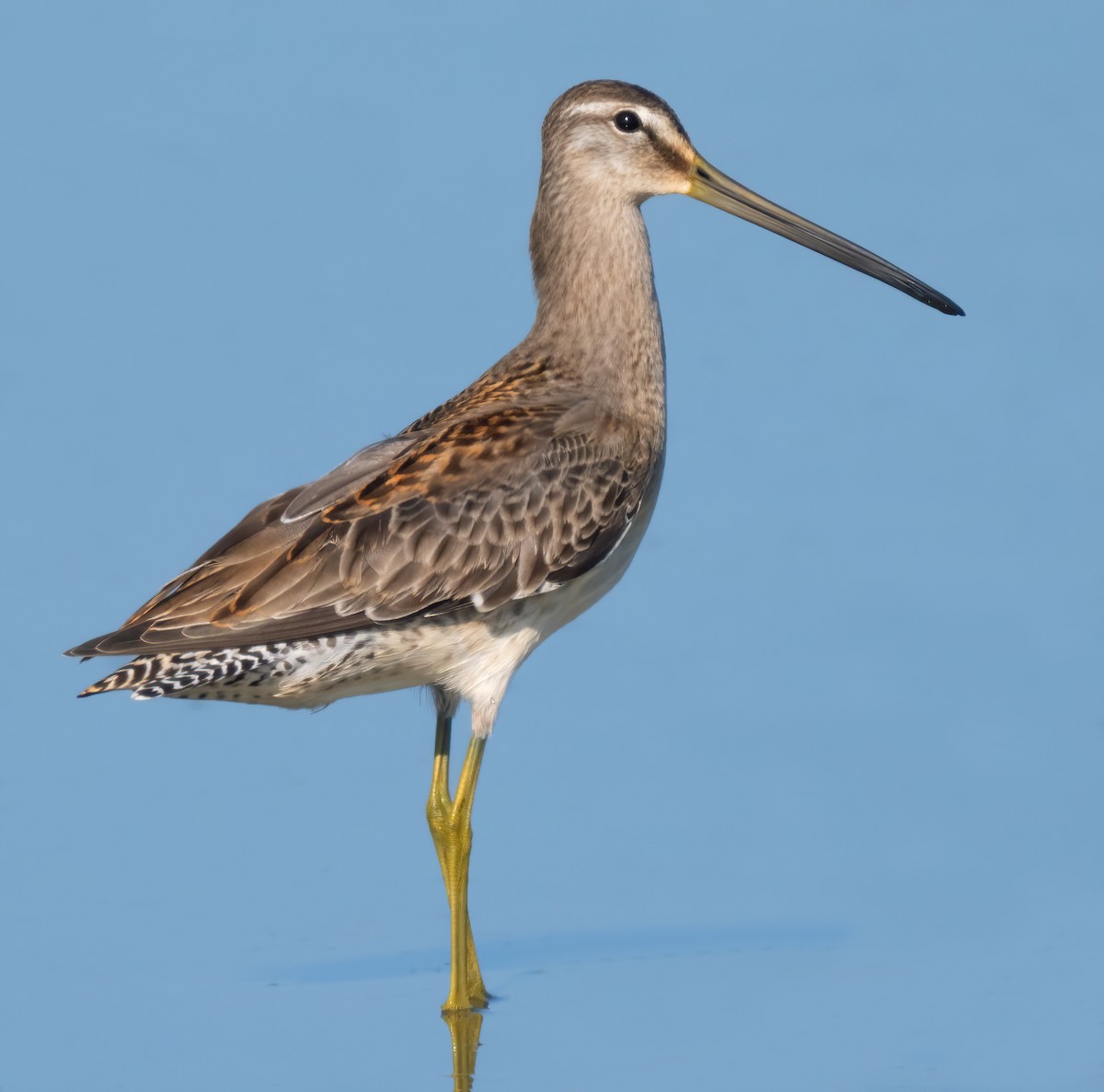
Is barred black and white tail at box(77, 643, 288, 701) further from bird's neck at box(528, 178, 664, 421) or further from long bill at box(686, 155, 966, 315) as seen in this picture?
long bill at box(686, 155, 966, 315)

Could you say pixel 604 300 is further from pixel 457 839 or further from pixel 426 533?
pixel 457 839

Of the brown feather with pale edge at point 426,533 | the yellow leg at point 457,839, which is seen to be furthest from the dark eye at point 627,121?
the yellow leg at point 457,839

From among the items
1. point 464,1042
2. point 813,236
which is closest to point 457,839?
point 464,1042

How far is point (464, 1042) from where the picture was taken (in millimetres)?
10031

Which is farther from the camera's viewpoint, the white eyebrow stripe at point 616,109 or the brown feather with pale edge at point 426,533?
the white eyebrow stripe at point 616,109

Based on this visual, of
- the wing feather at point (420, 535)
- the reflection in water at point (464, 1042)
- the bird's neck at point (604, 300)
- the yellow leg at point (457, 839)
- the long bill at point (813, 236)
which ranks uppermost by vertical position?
the long bill at point (813, 236)

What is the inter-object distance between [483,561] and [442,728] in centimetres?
114

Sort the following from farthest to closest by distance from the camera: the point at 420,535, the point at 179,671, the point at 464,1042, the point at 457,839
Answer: the point at 457,839, the point at 464,1042, the point at 420,535, the point at 179,671

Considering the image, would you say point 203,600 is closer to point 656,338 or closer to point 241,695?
point 241,695

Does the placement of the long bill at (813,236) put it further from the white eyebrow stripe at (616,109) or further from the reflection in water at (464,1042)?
the reflection in water at (464,1042)

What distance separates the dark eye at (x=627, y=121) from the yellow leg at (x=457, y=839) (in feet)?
8.34

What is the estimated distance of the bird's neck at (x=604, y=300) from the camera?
1033cm

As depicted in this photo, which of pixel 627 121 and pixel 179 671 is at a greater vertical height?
pixel 627 121

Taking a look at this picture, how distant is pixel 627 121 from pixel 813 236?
102 cm
